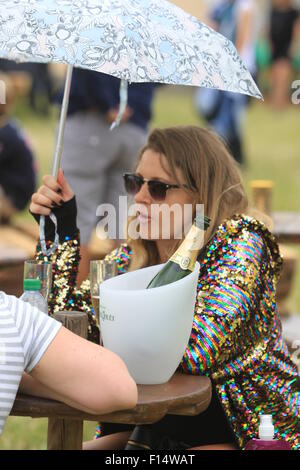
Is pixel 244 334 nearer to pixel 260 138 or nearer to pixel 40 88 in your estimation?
pixel 260 138

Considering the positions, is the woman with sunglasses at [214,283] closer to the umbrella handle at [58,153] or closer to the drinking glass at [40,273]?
the umbrella handle at [58,153]

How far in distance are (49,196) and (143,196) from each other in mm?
299

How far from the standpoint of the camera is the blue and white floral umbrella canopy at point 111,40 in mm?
2574

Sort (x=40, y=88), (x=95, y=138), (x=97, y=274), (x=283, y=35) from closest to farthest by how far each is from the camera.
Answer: (x=97, y=274) < (x=95, y=138) < (x=283, y=35) < (x=40, y=88)

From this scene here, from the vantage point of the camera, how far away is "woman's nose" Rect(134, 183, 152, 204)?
10.2ft

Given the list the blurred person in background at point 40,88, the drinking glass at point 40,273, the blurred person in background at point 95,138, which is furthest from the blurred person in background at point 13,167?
the blurred person in background at point 40,88

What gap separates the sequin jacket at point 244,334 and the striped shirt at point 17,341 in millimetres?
624

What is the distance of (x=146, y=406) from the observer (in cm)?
229

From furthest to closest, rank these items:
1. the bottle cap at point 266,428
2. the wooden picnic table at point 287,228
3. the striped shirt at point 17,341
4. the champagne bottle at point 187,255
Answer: the wooden picnic table at point 287,228
the bottle cap at point 266,428
the champagne bottle at point 187,255
the striped shirt at point 17,341

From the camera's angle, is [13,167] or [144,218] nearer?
[144,218]

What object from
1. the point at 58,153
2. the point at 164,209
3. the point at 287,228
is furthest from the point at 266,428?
the point at 287,228

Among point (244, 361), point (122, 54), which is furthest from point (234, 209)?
point (122, 54)

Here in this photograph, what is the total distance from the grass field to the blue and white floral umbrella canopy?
14.3 ft

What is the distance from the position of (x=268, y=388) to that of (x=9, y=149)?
4.07m
